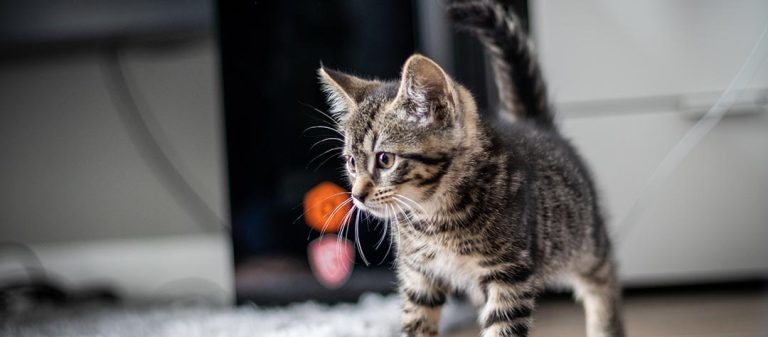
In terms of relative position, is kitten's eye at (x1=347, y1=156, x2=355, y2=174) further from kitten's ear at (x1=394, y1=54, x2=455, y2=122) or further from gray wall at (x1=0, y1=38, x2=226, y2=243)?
gray wall at (x1=0, y1=38, x2=226, y2=243)

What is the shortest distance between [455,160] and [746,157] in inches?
30.6

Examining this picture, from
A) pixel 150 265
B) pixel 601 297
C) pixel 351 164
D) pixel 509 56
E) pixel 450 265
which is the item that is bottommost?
pixel 150 265

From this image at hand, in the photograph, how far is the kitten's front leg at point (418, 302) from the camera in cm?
84

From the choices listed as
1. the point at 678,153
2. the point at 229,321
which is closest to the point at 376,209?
the point at 229,321

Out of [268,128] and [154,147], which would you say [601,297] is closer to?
[268,128]

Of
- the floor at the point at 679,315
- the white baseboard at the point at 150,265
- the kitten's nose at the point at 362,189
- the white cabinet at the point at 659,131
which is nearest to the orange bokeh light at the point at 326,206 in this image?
the kitten's nose at the point at 362,189

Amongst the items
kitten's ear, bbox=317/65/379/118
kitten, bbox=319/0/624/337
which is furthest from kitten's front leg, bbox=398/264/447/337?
kitten's ear, bbox=317/65/379/118

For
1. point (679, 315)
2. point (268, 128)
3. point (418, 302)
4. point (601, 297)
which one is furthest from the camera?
point (268, 128)

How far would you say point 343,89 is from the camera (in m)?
0.81

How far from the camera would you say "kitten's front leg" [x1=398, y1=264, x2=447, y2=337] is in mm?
839

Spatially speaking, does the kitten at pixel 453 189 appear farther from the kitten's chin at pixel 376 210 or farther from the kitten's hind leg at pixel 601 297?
the kitten's hind leg at pixel 601 297

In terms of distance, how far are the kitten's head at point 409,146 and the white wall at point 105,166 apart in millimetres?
969

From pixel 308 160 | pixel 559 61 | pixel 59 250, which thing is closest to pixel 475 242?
pixel 308 160

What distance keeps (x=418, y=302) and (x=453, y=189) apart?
0.16m
